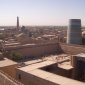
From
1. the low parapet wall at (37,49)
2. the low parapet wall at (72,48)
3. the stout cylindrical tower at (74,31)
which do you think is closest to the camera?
the low parapet wall at (37,49)

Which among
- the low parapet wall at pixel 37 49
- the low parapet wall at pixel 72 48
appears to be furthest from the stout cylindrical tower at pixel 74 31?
the low parapet wall at pixel 37 49

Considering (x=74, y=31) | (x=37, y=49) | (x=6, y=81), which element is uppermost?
(x=74, y=31)

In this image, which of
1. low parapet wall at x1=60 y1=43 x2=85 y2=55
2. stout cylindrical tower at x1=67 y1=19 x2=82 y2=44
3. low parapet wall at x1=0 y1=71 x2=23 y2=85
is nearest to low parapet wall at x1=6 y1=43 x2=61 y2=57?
low parapet wall at x1=60 y1=43 x2=85 y2=55

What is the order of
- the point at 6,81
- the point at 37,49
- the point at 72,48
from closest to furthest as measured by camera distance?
1. the point at 6,81
2. the point at 37,49
3. the point at 72,48

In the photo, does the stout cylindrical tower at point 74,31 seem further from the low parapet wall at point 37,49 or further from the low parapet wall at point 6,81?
the low parapet wall at point 6,81

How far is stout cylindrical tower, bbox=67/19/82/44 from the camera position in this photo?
24500 millimetres

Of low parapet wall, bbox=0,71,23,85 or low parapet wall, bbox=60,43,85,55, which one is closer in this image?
low parapet wall, bbox=0,71,23,85

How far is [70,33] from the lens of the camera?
24891 mm

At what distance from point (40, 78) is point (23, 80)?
5.20 feet

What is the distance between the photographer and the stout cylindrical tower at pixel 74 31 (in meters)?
24.5

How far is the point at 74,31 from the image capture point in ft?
80.6

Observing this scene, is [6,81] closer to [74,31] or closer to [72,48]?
[72,48]

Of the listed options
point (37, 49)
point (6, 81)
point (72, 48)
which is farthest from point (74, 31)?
point (6, 81)

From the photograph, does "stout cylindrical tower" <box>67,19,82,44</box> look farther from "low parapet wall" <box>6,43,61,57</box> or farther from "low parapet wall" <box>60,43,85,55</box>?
"low parapet wall" <box>6,43,61,57</box>
